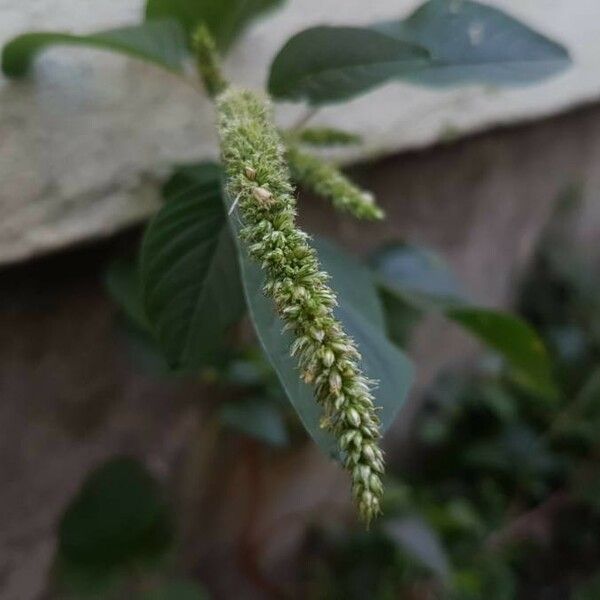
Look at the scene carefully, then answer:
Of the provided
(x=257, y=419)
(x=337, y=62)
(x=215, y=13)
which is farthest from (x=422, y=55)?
(x=257, y=419)

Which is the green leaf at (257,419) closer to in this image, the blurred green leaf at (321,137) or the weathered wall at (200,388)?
the weathered wall at (200,388)

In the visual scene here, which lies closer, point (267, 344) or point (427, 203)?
point (267, 344)

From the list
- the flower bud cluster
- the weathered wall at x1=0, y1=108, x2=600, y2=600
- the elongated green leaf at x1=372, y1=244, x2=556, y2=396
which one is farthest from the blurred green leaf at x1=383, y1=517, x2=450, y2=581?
the flower bud cluster

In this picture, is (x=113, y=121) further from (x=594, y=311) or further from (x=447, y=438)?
(x=594, y=311)

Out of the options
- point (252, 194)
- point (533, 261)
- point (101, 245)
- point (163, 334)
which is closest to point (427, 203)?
point (533, 261)

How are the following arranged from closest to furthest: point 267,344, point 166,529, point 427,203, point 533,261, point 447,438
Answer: point 267,344 → point 166,529 → point 427,203 → point 447,438 → point 533,261

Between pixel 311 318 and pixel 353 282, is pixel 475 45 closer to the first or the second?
pixel 353 282
